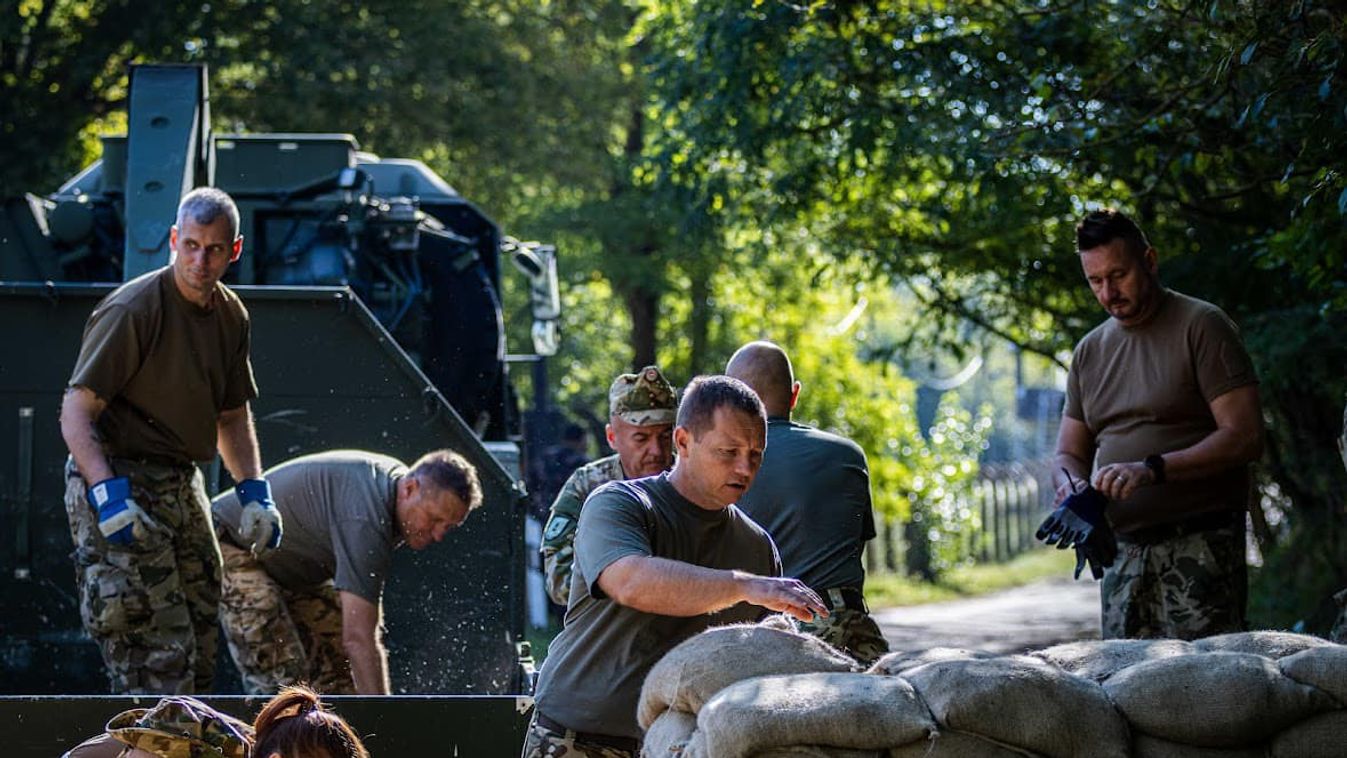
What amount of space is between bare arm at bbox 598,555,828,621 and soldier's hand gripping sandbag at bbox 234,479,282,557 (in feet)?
8.90

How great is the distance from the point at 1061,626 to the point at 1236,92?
8814 millimetres

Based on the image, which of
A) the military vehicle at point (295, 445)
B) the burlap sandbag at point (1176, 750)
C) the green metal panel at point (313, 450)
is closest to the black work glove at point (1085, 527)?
the military vehicle at point (295, 445)

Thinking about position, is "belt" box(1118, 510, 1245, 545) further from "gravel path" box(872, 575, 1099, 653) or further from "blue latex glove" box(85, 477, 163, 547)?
"gravel path" box(872, 575, 1099, 653)

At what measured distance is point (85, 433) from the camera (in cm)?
603

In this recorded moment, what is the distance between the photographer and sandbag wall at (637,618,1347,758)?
298cm

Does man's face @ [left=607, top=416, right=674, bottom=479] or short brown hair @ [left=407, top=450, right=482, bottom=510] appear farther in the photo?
short brown hair @ [left=407, top=450, right=482, bottom=510]

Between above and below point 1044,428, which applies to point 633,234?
above

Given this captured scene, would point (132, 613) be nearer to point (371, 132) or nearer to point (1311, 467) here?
point (1311, 467)

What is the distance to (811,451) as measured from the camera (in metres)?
5.71

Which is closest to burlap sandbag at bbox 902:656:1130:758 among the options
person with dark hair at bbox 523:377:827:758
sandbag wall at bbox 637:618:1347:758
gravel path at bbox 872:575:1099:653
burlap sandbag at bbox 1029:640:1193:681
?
sandbag wall at bbox 637:618:1347:758

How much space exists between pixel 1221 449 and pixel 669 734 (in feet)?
10.4

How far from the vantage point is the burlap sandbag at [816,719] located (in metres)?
2.95

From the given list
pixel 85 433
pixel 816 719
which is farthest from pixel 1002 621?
pixel 816 719

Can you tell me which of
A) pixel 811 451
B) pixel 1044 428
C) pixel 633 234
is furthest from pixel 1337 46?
pixel 1044 428
